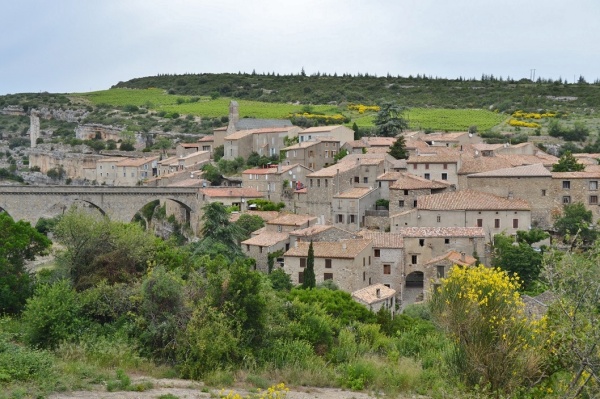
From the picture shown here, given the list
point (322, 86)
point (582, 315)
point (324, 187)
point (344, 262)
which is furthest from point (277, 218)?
point (322, 86)

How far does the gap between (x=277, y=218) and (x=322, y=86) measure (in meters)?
88.8

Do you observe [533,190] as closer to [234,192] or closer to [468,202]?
[468,202]

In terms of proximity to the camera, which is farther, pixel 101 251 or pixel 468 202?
pixel 468 202

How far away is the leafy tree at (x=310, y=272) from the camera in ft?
128

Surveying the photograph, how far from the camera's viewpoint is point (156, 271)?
808 inches

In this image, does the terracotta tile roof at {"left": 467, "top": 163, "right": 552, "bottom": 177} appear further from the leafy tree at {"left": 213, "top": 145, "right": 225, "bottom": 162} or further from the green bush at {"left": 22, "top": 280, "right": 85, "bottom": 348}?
the green bush at {"left": 22, "top": 280, "right": 85, "bottom": 348}

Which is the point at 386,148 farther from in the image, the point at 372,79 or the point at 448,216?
the point at 372,79

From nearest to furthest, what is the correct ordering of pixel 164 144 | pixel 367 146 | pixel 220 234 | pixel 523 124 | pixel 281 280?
1. pixel 281 280
2. pixel 220 234
3. pixel 367 146
4. pixel 523 124
5. pixel 164 144

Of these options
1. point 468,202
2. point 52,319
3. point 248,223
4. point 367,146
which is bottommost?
point 248,223

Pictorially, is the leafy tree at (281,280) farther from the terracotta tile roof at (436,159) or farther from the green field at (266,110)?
the green field at (266,110)

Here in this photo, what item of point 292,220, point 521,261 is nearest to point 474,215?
point 521,261

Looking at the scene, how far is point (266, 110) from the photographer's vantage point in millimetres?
103312

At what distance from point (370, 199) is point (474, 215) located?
698cm

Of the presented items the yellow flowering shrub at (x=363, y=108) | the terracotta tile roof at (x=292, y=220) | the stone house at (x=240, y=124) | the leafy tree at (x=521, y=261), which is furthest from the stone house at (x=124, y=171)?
the leafy tree at (x=521, y=261)
